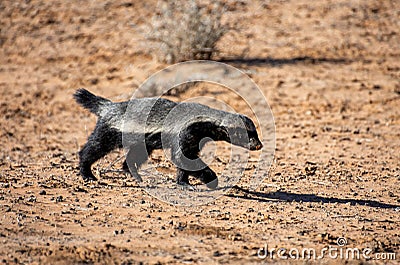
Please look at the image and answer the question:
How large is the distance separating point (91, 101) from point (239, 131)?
1.81 m

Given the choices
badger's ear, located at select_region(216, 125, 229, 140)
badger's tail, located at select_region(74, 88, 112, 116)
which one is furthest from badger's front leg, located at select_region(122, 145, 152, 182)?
badger's ear, located at select_region(216, 125, 229, 140)

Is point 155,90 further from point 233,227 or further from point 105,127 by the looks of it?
point 233,227

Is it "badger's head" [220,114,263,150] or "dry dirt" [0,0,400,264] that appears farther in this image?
"badger's head" [220,114,263,150]

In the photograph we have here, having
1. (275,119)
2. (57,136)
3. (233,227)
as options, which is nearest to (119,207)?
(233,227)

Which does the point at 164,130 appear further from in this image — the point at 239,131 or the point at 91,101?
the point at 91,101

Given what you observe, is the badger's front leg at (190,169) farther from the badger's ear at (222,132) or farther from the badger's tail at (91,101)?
the badger's tail at (91,101)

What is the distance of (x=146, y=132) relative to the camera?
736 cm

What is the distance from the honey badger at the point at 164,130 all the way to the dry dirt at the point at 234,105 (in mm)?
437

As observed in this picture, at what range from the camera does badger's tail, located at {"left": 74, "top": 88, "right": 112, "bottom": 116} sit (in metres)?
7.61

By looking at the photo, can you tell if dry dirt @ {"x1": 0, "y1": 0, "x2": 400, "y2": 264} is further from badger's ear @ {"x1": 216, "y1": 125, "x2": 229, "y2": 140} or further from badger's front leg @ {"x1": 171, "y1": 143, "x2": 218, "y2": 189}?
badger's ear @ {"x1": 216, "y1": 125, "x2": 229, "y2": 140}

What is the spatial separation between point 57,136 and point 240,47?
16.6 feet

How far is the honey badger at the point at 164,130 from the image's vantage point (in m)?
7.27

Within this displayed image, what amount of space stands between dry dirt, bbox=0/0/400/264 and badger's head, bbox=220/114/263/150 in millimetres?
574

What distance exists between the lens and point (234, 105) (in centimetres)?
1144
